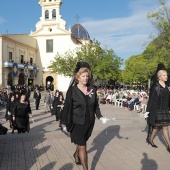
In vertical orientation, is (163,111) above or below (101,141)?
above

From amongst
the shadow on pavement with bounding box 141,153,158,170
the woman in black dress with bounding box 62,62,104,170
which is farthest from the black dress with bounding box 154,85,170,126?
the woman in black dress with bounding box 62,62,104,170

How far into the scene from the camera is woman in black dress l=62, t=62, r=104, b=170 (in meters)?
4.22

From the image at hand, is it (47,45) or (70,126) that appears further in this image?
(47,45)

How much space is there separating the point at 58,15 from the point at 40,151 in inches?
1811

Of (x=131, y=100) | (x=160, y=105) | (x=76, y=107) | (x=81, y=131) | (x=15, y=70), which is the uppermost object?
(x=15, y=70)

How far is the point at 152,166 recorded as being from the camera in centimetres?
484

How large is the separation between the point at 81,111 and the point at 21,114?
4124 mm

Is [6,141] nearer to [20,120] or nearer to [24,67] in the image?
[20,120]

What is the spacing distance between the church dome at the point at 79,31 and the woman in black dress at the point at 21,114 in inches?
2286

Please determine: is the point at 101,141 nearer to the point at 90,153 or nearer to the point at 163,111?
the point at 90,153

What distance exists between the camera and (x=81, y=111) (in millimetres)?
4234

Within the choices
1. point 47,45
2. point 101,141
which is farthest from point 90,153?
point 47,45

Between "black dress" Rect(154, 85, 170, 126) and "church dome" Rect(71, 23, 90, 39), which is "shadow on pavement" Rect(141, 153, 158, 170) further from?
Answer: "church dome" Rect(71, 23, 90, 39)

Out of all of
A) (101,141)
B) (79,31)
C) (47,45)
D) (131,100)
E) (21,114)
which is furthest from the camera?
(79,31)
